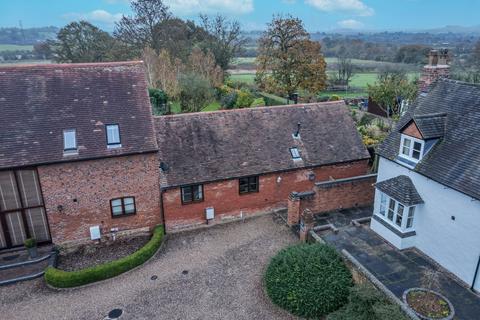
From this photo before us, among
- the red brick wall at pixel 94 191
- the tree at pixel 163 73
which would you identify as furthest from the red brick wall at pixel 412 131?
the tree at pixel 163 73

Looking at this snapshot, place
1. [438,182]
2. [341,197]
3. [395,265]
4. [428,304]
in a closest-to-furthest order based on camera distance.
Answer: [428,304] → [438,182] → [395,265] → [341,197]

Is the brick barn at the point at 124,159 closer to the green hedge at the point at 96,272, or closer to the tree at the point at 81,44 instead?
the green hedge at the point at 96,272

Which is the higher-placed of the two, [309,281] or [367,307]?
[367,307]

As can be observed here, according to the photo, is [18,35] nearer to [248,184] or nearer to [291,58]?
[291,58]

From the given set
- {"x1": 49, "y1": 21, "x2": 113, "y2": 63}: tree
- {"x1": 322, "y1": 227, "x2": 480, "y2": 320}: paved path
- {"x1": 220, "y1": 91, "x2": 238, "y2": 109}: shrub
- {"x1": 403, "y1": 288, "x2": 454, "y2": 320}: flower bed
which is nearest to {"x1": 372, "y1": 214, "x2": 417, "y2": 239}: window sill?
{"x1": 322, "y1": 227, "x2": 480, "y2": 320}: paved path

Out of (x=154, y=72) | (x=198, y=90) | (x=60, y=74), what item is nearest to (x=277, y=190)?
(x=60, y=74)

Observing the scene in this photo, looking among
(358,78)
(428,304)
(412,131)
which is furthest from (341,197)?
(358,78)

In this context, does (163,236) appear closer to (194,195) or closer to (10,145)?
(194,195)

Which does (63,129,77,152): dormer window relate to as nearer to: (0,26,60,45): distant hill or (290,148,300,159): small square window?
(290,148,300,159): small square window
